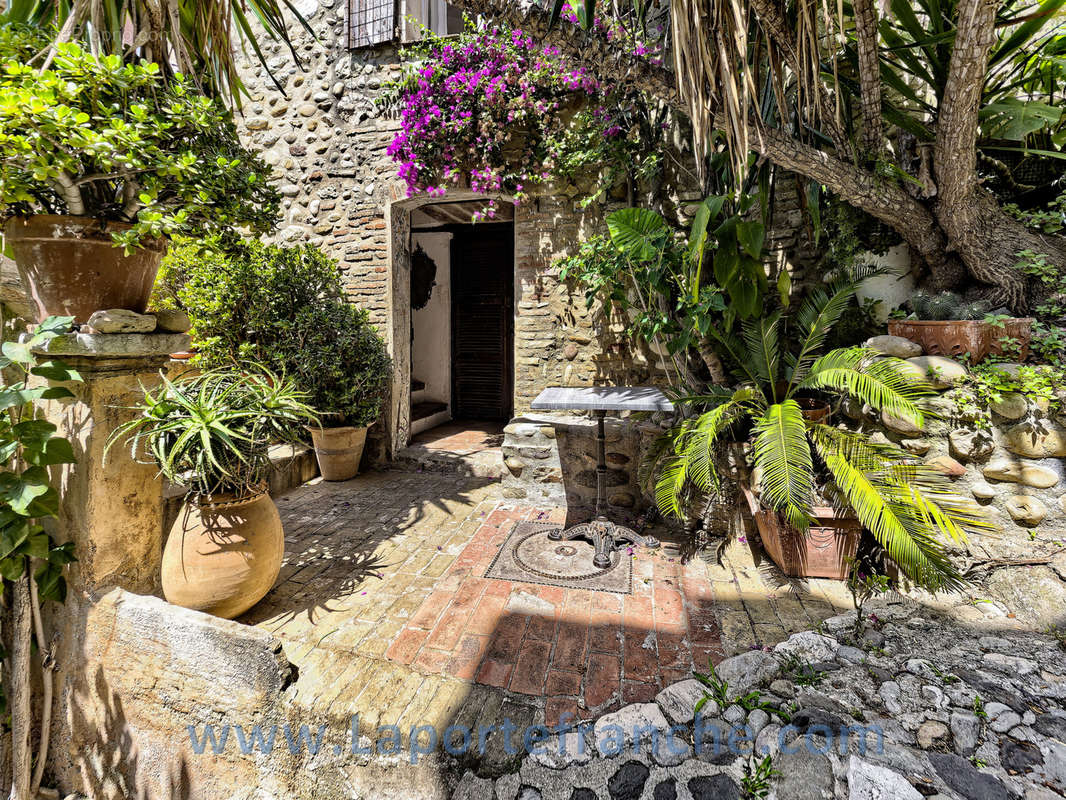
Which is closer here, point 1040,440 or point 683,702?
point 683,702

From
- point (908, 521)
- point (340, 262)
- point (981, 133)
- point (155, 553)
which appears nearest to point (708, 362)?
point (908, 521)

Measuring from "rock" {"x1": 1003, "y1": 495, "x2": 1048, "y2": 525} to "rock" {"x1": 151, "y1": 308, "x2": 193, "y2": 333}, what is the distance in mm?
4039

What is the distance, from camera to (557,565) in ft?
9.07

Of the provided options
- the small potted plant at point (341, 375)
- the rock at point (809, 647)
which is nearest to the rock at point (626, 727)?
the rock at point (809, 647)

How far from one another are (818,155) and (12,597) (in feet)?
14.2

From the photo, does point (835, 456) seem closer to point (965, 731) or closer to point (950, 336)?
point (950, 336)

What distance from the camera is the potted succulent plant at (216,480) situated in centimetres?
193

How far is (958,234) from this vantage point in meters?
2.66

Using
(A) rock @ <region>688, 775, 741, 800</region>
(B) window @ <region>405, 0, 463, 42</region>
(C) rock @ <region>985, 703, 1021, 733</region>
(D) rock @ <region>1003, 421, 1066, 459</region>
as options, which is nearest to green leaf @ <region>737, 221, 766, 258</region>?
(D) rock @ <region>1003, 421, 1066, 459</region>

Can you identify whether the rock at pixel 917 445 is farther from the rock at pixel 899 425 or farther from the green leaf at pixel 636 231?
Result: the green leaf at pixel 636 231

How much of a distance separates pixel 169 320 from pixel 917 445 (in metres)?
3.80

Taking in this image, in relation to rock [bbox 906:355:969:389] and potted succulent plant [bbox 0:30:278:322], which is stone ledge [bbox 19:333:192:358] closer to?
potted succulent plant [bbox 0:30:278:322]

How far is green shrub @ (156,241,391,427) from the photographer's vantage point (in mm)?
3766

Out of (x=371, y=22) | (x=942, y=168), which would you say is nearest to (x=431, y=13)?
(x=371, y=22)
